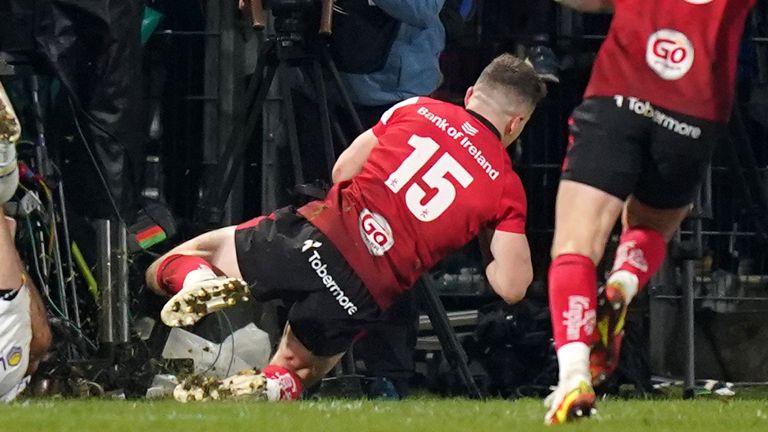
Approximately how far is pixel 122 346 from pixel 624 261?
8.90 feet

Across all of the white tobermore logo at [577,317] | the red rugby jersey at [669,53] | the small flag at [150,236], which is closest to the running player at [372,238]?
the small flag at [150,236]

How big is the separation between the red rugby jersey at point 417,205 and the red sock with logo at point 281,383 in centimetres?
42

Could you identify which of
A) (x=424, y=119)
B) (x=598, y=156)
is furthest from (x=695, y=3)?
(x=424, y=119)

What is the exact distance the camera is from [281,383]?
706 cm

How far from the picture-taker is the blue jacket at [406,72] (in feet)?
26.2

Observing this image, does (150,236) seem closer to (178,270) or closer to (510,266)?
(178,270)

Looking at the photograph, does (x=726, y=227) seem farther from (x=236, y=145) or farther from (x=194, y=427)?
(x=194, y=427)

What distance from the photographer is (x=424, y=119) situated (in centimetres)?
718

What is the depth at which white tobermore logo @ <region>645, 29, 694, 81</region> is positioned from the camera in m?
5.68

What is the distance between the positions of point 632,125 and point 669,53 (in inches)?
9.8

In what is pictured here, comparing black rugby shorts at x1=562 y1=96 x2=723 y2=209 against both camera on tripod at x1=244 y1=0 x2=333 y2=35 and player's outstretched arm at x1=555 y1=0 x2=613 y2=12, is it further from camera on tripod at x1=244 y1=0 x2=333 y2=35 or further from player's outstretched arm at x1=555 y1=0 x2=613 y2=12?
camera on tripod at x1=244 y1=0 x2=333 y2=35

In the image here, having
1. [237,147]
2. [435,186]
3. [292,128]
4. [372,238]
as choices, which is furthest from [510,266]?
[237,147]

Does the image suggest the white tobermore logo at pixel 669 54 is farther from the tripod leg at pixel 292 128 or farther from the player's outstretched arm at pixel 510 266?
the tripod leg at pixel 292 128

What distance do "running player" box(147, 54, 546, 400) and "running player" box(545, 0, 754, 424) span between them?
123cm
